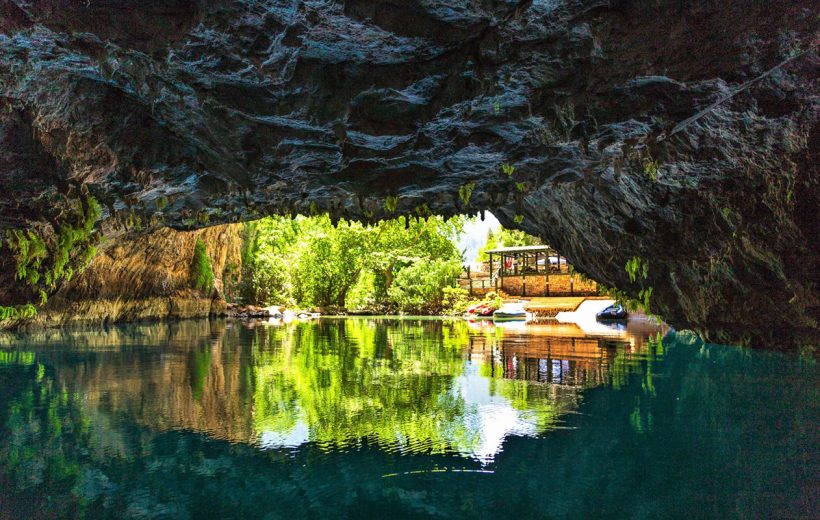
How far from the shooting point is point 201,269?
37406mm

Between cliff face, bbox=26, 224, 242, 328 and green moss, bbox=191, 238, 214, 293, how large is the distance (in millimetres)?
391

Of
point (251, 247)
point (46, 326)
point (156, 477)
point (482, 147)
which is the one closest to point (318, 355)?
point (482, 147)

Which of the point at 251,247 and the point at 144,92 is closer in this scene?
the point at 144,92

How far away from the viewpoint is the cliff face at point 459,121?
5746 mm

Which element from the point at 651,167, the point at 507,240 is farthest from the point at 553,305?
the point at 651,167

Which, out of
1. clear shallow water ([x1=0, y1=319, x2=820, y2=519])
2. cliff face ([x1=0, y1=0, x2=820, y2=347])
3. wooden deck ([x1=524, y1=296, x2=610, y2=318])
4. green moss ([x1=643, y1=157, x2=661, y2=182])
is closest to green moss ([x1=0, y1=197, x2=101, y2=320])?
cliff face ([x1=0, y1=0, x2=820, y2=347])

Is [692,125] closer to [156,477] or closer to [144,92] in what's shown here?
[144,92]

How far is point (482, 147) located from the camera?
9539mm

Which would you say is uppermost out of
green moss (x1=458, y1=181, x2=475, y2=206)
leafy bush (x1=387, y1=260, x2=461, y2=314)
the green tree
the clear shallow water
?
the green tree

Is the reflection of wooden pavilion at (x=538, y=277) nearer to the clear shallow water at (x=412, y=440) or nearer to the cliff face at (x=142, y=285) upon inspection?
the cliff face at (x=142, y=285)

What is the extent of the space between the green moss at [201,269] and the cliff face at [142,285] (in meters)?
0.39

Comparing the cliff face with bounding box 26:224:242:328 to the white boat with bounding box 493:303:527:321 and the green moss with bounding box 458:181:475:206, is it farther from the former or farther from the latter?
the white boat with bounding box 493:303:527:321

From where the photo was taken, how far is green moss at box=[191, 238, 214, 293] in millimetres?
36375

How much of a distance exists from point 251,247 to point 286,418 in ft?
154
